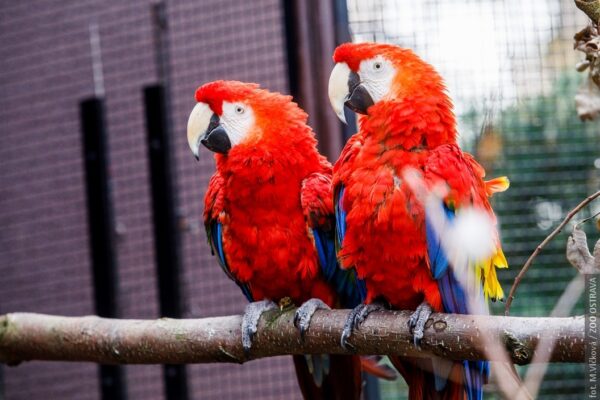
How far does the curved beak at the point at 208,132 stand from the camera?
1.50 metres

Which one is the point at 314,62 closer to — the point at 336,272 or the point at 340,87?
the point at 340,87

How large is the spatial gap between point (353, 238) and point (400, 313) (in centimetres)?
15

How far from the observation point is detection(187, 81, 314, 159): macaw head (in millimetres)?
1494

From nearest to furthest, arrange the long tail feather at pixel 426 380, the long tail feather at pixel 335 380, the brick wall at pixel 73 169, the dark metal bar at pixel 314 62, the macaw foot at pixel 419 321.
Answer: the macaw foot at pixel 419 321, the long tail feather at pixel 426 380, the long tail feather at pixel 335 380, the dark metal bar at pixel 314 62, the brick wall at pixel 73 169

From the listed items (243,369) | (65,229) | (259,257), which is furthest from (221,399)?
(259,257)

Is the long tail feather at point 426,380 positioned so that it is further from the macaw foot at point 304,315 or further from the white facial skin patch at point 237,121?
the white facial skin patch at point 237,121

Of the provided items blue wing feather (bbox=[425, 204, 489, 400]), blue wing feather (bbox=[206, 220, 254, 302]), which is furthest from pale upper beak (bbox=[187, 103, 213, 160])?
Result: blue wing feather (bbox=[425, 204, 489, 400])

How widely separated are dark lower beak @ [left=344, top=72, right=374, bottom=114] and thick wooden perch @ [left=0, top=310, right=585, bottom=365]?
1.16 ft

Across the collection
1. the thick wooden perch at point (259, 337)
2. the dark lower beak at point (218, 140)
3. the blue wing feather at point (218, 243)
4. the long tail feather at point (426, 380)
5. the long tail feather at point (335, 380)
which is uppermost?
the dark lower beak at point (218, 140)

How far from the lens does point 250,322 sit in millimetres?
1367

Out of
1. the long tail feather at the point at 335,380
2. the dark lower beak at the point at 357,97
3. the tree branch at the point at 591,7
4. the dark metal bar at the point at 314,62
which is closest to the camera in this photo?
the tree branch at the point at 591,7

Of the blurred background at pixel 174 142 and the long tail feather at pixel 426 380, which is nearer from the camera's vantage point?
the long tail feather at pixel 426 380

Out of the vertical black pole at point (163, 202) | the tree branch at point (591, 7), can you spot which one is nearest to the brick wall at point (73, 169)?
the vertical black pole at point (163, 202)

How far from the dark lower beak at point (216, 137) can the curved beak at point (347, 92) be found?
0.23 metres
